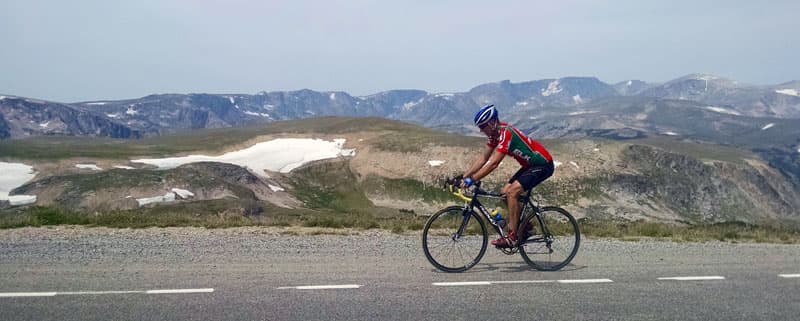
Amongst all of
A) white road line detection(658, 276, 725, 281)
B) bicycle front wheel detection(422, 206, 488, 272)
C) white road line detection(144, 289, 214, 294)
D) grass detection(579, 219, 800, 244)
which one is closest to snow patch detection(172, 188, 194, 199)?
grass detection(579, 219, 800, 244)

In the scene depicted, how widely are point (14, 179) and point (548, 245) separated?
318 feet

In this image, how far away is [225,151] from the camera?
4946 inches

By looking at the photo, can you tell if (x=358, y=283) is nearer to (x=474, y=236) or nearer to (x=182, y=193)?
(x=474, y=236)

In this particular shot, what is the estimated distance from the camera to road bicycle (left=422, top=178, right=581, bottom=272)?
948 cm

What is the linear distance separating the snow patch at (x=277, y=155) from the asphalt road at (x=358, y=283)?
3605 inches

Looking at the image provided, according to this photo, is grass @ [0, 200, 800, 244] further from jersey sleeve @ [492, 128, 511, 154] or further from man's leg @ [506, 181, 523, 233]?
jersey sleeve @ [492, 128, 511, 154]

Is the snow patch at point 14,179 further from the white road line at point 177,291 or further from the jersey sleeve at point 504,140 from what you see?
the jersey sleeve at point 504,140

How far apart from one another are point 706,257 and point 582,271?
3222 mm

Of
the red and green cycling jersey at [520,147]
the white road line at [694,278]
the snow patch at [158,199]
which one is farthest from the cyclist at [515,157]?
the snow patch at [158,199]

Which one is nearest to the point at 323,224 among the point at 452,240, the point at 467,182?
the point at 452,240

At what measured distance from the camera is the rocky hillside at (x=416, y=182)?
7525 centimetres

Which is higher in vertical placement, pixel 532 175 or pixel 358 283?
pixel 532 175

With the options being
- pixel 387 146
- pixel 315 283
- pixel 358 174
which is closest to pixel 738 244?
pixel 315 283

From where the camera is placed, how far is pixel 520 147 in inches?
368
